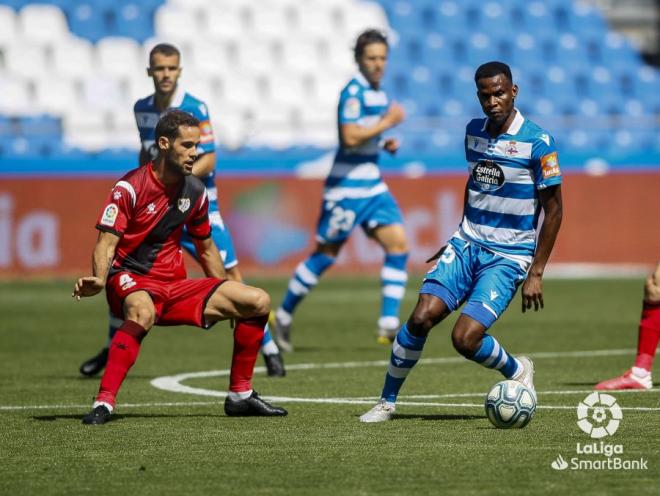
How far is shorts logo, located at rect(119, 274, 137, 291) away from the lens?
7773mm

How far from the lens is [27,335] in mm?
13359

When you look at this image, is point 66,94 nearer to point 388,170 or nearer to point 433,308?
point 388,170

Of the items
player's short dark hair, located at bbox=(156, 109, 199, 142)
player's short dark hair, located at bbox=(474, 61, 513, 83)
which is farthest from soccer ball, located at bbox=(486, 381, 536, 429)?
player's short dark hair, located at bbox=(156, 109, 199, 142)

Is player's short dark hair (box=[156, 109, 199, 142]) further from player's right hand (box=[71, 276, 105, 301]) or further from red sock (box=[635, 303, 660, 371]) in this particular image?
red sock (box=[635, 303, 660, 371])

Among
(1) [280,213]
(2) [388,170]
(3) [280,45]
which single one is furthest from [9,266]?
(3) [280,45]

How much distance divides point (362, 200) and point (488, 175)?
182 inches

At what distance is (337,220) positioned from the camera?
481 inches

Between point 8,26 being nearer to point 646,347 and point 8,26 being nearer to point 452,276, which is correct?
point 646,347

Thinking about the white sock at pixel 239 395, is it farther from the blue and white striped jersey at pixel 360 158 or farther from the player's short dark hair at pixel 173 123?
the blue and white striped jersey at pixel 360 158

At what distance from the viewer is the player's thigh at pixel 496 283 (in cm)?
742

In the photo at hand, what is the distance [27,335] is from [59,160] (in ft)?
22.4

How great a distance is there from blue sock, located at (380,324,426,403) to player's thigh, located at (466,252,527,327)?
0.35 metres

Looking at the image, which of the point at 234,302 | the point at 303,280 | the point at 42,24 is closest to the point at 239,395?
the point at 234,302

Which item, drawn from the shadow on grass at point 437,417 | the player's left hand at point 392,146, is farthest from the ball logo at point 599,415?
the player's left hand at point 392,146
